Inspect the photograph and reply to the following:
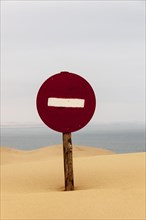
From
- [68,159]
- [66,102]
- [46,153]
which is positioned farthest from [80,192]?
[46,153]

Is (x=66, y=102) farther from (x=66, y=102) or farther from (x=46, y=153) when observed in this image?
(x=46, y=153)

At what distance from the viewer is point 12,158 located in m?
13.4

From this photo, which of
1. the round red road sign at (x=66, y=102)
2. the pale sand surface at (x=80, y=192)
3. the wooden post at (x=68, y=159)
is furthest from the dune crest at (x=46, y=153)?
the round red road sign at (x=66, y=102)

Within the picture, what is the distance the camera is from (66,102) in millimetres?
4941

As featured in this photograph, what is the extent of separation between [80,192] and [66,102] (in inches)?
45.2

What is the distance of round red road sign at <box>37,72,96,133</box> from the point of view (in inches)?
193

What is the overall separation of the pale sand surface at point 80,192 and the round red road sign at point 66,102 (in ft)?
2.69

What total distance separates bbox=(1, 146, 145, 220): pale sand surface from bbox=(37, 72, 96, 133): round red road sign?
82 cm

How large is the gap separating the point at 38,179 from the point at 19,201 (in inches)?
81.5

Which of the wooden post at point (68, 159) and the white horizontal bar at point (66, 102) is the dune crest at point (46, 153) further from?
the white horizontal bar at point (66, 102)

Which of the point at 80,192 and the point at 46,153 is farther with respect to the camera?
the point at 46,153

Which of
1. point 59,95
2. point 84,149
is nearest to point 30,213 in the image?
point 59,95

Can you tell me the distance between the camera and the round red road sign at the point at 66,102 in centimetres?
491

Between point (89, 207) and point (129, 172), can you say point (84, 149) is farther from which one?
point (89, 207)
